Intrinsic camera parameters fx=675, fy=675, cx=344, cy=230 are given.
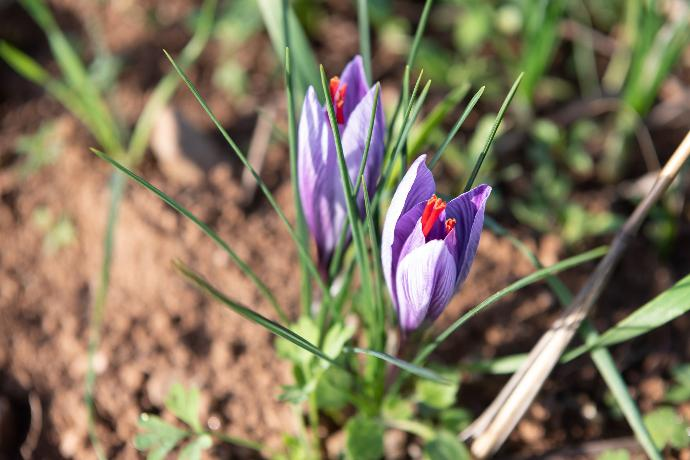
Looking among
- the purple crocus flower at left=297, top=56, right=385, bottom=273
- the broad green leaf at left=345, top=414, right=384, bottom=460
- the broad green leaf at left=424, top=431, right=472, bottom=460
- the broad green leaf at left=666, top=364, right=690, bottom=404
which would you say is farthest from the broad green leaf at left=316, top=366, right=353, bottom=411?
the broad green leaf at left=666, top=364, right=690, bottom=404

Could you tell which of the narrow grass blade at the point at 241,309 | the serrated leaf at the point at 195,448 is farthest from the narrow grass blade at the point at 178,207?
the serrated leaf at the point at 195,448

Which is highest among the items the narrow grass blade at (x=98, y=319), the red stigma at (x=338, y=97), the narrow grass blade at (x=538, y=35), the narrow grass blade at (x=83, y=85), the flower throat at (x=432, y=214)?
the red stigma at (x=338, y=97)

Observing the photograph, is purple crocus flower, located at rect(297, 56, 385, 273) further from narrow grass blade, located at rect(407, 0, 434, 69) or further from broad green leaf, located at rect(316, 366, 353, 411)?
broad green leaf, located at rect(316, 366, 353, 411)

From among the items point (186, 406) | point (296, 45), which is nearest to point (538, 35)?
point (296, 45)

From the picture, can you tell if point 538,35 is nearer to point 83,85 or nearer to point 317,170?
point 317,170

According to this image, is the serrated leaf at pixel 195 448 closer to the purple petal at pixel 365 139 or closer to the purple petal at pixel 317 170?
the purple petal at pixel 317 170

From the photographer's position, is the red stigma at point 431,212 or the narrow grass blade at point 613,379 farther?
the narrow grass blade at point 613,379
